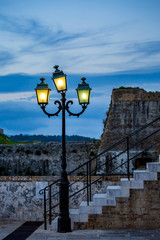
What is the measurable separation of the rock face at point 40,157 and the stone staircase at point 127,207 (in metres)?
19.3

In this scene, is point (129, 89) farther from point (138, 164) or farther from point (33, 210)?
point (33, 210)

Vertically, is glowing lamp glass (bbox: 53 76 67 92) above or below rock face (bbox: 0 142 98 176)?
above

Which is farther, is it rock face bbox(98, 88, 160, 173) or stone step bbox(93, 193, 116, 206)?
rock face bbox(98, 88, 160, 173)

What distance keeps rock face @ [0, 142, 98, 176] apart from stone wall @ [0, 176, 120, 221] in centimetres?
1734

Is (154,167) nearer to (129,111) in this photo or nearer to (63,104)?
(63,104)

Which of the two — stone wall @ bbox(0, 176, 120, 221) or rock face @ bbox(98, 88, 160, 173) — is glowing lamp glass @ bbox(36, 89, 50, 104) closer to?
stone wall @ bbox(0, 176, 120, 221)

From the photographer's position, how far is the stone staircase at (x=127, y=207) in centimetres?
914

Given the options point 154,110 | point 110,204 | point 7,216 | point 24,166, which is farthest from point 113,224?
point 24,166

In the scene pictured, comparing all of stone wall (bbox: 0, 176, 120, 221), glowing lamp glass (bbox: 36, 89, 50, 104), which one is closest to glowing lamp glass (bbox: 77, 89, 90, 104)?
glowing lamp glass (bbox: 36, 89, 50, 104)

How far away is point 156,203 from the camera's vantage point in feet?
29.8

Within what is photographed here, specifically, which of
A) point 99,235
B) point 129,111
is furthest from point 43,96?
point 129,111

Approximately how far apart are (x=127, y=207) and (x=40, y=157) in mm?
21125

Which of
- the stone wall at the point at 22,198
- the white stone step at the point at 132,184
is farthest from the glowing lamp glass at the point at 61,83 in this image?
the stone wall at the point at 22,198

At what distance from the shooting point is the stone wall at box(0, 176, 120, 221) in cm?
1127
